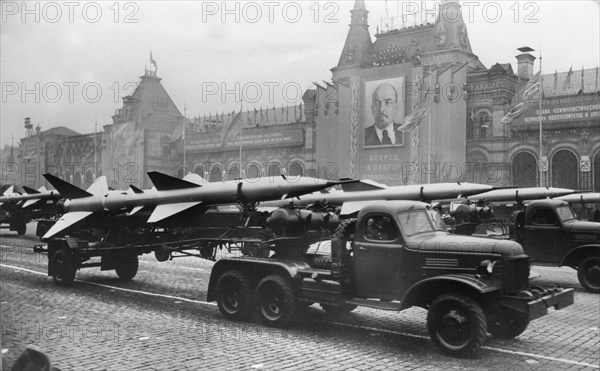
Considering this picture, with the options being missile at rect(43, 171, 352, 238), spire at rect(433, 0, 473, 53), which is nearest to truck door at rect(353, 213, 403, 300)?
missile at rect(43, 171, 352, 238)

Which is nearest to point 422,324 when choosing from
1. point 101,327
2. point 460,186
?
point 101,327

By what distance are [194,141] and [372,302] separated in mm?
10810

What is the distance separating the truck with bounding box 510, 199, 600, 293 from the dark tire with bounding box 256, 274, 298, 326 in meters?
7.11

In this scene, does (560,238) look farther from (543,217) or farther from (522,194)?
(522,194)

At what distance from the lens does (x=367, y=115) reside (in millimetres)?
28188

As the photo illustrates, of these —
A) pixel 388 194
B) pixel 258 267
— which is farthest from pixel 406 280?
pixel 388 194

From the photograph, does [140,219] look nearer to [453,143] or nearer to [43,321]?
[43,321]

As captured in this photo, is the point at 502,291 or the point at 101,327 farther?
the point at 101,327

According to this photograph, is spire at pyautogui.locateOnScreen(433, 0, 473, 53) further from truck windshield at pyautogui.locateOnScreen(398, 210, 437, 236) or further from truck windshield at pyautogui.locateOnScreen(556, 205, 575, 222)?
truck windshield at pyautogui.locateOnScreen(398, 210, 437, 236)

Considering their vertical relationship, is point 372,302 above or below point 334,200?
below

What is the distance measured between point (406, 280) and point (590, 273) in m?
6.71

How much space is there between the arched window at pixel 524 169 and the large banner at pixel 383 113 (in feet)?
21.1

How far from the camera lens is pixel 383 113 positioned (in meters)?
31.2

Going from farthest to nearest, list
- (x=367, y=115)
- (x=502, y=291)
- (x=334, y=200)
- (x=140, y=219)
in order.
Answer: (x=367, y=115)
(x=334, y=200)
(x=140, y=219)
(x=502, y=291)
